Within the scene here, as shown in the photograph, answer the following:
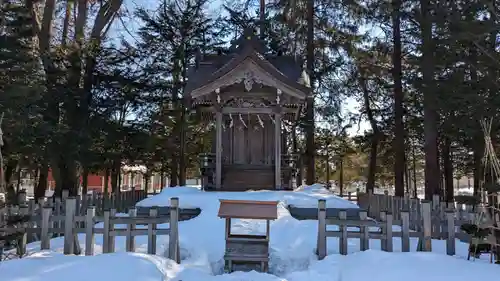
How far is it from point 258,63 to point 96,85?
1008 cm

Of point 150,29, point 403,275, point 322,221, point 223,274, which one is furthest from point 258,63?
point 150,29

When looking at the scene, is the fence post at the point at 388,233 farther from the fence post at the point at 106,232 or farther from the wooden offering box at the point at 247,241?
the fence post at the point at 106,232

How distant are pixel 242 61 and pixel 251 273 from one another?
27.4ft

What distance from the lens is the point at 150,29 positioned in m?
22.8

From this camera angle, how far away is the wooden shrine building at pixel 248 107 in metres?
14.2

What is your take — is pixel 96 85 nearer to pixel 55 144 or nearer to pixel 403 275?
pixel 55 144

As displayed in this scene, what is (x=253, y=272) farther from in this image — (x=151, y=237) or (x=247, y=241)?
(x=151, y=237)

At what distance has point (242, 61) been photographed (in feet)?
46.3

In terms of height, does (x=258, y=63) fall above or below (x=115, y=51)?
below

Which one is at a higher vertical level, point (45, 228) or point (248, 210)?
point (248, 210)

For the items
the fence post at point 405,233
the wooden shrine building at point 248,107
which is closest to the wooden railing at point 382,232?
the fence post at point 405,233

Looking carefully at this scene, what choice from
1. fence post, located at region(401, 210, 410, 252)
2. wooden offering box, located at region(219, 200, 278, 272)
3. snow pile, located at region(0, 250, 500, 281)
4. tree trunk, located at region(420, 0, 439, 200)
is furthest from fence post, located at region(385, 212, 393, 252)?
tree trunk, located at region(420, 0, 439, 200)

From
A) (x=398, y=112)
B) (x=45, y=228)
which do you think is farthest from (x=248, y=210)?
(x=398, y=112)

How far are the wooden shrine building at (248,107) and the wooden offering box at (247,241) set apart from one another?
6782 mm
